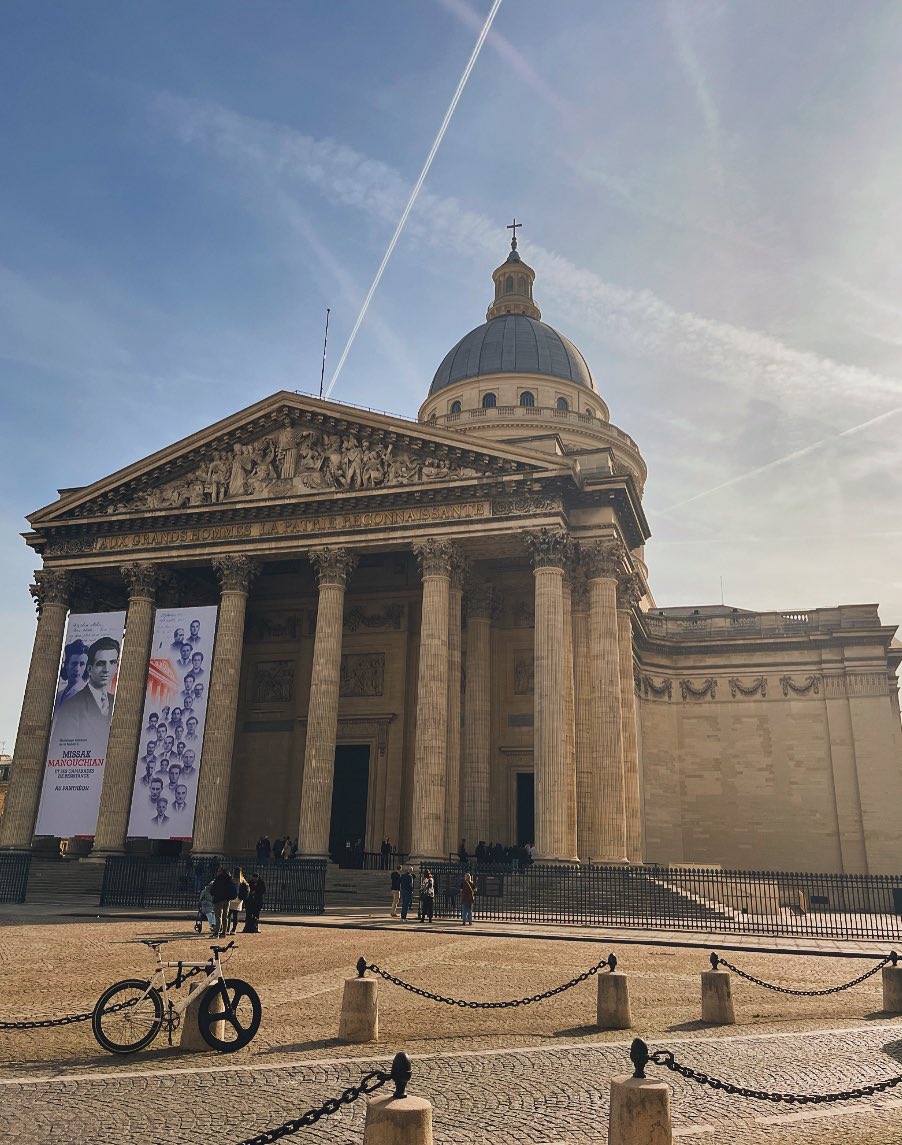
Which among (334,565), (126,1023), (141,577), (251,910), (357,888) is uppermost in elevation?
(141,577)

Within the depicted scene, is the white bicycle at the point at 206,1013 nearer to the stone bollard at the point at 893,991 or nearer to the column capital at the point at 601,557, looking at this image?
the stone bollard at the point at 893,991

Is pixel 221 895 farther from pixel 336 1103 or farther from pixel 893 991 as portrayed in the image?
pixel 336 1103

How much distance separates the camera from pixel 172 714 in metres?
33.0

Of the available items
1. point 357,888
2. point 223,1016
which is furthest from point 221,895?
point 357,888

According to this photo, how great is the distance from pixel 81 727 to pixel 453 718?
13847 mm

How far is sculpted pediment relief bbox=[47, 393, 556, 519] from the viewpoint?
33281mm

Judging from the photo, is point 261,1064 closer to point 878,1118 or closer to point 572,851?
point 878,1118

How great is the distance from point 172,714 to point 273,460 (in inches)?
404

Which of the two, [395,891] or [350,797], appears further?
[350,797]

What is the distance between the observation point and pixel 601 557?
3234 cm

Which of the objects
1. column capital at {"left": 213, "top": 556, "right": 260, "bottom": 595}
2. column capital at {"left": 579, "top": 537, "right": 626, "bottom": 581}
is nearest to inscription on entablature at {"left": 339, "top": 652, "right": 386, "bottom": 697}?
column capital at {"left": 213, "top": 556, "right": 260, "bottom": 595}

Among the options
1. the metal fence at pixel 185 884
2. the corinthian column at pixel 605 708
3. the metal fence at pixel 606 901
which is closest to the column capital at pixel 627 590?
the corinthian column at pixel 605 708

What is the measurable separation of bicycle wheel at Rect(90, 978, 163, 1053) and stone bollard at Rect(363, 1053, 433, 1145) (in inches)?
168

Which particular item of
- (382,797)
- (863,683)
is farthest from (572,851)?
(863,683)
